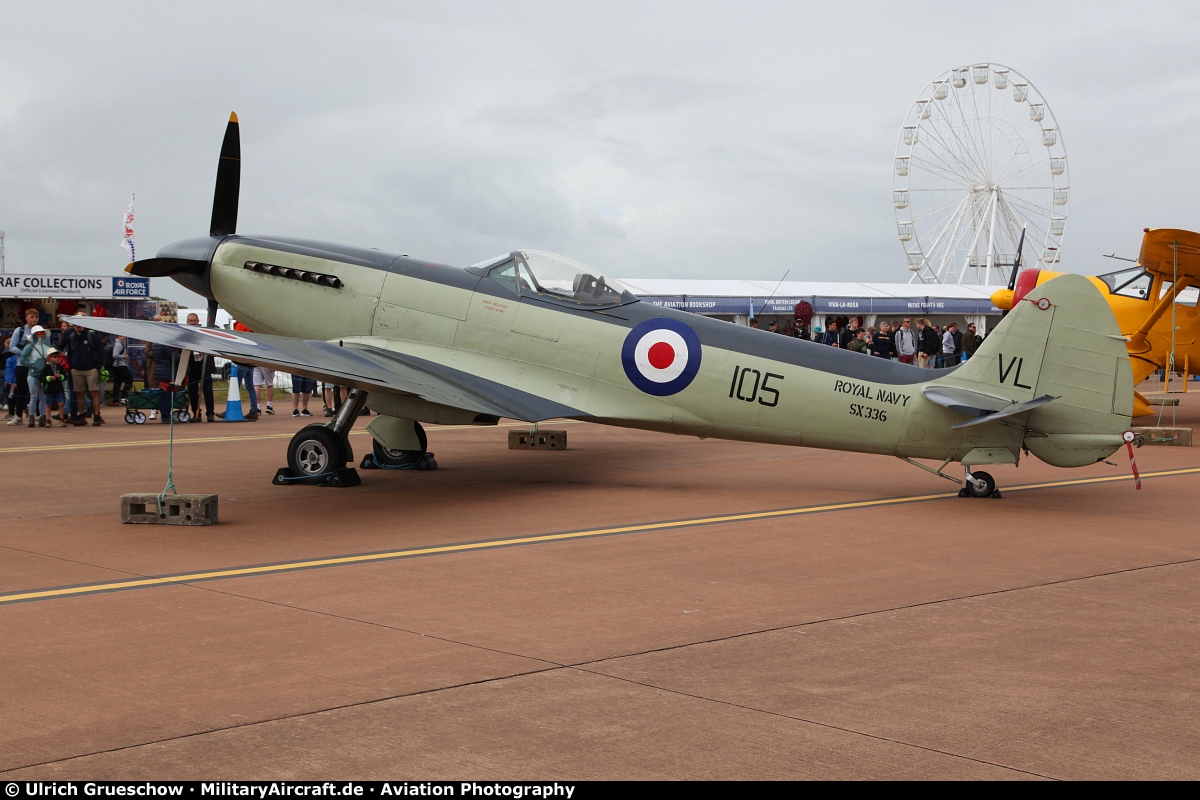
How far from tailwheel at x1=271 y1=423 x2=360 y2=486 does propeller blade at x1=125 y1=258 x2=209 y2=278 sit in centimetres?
263

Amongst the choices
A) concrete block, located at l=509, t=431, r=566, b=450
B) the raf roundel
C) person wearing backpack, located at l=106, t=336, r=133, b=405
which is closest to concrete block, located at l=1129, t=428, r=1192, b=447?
concrete block, located at l=509, t=431, r=566, b=450

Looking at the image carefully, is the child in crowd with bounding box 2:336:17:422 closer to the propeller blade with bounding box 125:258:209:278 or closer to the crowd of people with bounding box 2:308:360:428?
the crowd of people with bounding box 2:308:360:428

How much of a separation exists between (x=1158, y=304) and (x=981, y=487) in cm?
927

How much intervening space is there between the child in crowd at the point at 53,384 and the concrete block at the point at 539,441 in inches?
334

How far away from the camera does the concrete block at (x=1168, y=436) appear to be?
55.0 ft

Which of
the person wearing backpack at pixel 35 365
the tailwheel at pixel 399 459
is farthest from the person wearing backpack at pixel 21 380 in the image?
the tailwheel at pixel 399 459

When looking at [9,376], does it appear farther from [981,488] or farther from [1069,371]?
[1069,371]

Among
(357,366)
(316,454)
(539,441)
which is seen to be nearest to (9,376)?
(539,441)

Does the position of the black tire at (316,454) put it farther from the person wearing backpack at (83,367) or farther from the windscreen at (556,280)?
the person wearing backpack at (83,367)

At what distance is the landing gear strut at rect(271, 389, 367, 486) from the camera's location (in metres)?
11.6

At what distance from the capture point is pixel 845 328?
26.9 m

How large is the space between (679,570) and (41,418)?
51.1 feet

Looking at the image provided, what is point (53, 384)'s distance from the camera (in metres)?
18.9
